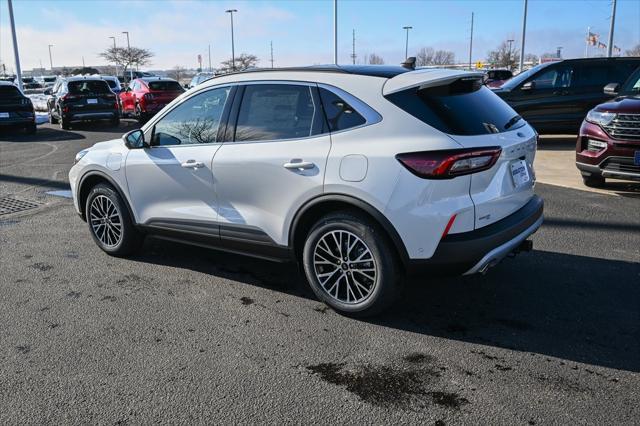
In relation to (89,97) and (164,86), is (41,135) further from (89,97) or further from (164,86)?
(164,86)

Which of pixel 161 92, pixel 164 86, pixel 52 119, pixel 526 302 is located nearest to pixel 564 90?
pixel 526 302

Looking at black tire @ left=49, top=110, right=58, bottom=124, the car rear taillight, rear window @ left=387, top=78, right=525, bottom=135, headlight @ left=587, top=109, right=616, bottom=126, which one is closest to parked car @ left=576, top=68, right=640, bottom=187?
headlight @ left=587, top=109, right=616, bottom=126

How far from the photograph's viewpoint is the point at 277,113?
13.9 feet

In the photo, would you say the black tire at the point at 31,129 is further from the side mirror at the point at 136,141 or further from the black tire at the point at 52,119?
the side mirror at the point at 136,141

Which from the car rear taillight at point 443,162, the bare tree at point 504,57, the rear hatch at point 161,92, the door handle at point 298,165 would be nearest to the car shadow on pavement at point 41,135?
the rear hatch at point 161,92

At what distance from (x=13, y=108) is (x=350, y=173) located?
1561cm

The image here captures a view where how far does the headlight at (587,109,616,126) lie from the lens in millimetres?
7391

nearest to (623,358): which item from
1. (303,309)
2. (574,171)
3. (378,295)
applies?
(378,295)

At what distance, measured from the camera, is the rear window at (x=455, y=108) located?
11.9 feet

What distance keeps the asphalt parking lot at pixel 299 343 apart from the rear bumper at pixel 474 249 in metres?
0.28

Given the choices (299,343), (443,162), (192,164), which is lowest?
(299,343)

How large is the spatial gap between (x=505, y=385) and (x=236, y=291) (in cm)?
227

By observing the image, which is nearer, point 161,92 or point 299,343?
point 299,343

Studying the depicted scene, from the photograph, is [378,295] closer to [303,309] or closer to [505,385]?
[303,309]
